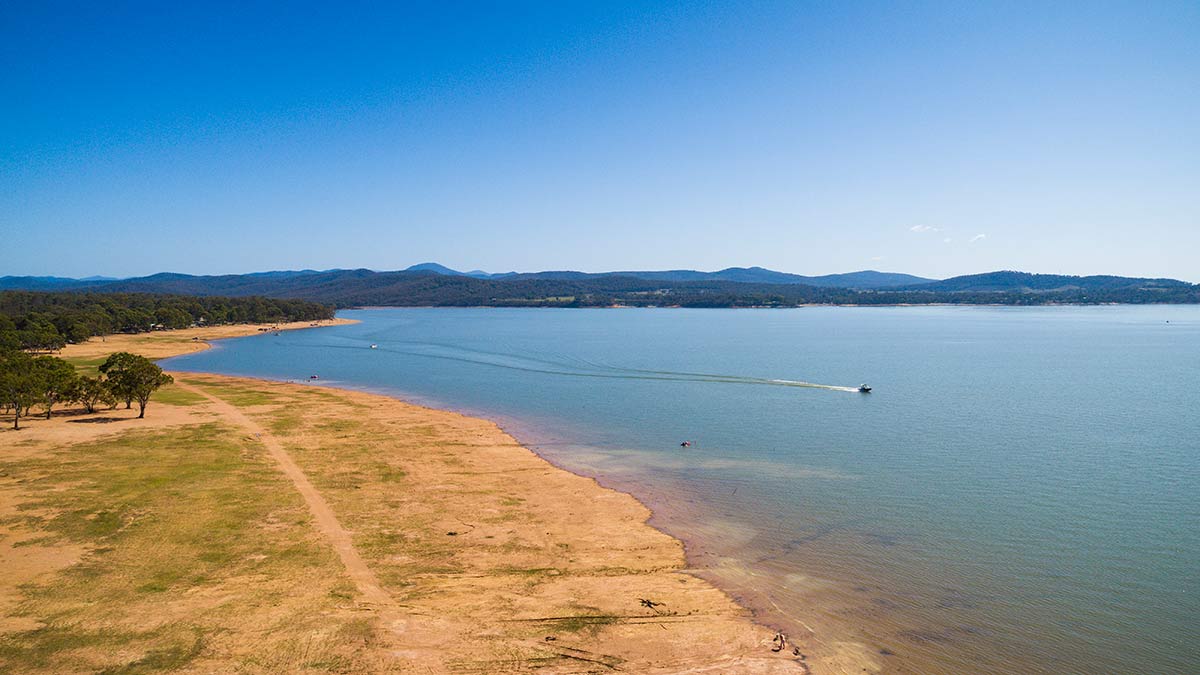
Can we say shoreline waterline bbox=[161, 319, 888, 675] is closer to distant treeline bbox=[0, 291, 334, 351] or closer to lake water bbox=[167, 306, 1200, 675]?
lake water bbox=[167, 306, 1200, 675]

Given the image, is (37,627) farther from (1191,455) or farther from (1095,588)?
(1191,455)

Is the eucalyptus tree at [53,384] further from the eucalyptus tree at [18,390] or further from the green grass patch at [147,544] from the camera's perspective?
the green grass patch at [147,544]

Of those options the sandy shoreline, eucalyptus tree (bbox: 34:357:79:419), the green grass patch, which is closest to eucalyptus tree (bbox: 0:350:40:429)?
eucalyptus tree (bbox: 34:357:79:419)

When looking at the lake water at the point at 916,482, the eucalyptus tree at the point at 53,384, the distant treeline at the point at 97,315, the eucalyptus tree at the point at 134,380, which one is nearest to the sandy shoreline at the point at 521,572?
the lake water at the point at 916,482

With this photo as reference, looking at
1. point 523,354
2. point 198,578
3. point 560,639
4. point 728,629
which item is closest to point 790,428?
point 728,629

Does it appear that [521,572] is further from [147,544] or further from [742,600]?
[147,544]

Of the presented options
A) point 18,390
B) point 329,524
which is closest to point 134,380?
point 18,390
